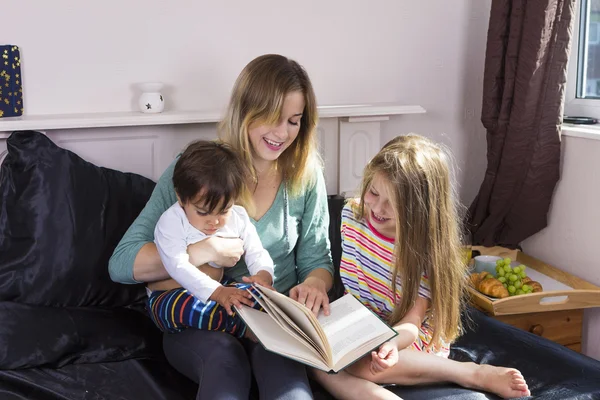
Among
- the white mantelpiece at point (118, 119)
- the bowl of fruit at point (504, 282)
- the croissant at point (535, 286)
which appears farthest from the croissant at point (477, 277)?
the white mantelpiece at point (118, 119)

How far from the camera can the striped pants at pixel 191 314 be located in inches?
62.4

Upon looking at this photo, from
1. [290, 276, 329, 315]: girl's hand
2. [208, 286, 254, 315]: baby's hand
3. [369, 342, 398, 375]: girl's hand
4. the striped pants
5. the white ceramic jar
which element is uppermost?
the white ceramic jar

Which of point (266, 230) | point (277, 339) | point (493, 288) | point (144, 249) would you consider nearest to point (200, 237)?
point (144, 249)

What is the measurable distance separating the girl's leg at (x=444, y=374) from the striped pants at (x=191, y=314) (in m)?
0.29

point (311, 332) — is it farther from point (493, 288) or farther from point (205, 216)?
point (493, 288)

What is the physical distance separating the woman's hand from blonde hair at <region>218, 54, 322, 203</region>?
0.23 meters

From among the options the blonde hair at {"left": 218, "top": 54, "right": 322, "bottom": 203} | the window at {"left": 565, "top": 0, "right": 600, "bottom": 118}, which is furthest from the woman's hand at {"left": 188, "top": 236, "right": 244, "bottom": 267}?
the window at {"left": 565, "top": 0, "right": 600, "bottom": 118}

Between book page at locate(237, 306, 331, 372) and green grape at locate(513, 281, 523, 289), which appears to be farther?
green grape at locate(513, 281, 523, 289)

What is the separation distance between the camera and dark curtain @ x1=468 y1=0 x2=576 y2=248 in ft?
7.26

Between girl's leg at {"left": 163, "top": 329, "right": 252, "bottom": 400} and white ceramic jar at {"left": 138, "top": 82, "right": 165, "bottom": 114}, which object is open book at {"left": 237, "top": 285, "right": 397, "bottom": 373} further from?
white ceramic jar at {"left": 138, "top": 82, "right": 165, "bottom": 114}

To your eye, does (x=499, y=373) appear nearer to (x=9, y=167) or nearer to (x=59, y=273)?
(x=59, y=273)

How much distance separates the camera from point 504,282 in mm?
2113

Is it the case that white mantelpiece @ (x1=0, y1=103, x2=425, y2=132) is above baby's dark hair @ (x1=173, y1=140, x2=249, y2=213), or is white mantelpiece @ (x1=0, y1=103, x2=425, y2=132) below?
above

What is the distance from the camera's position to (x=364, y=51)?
2371mm
